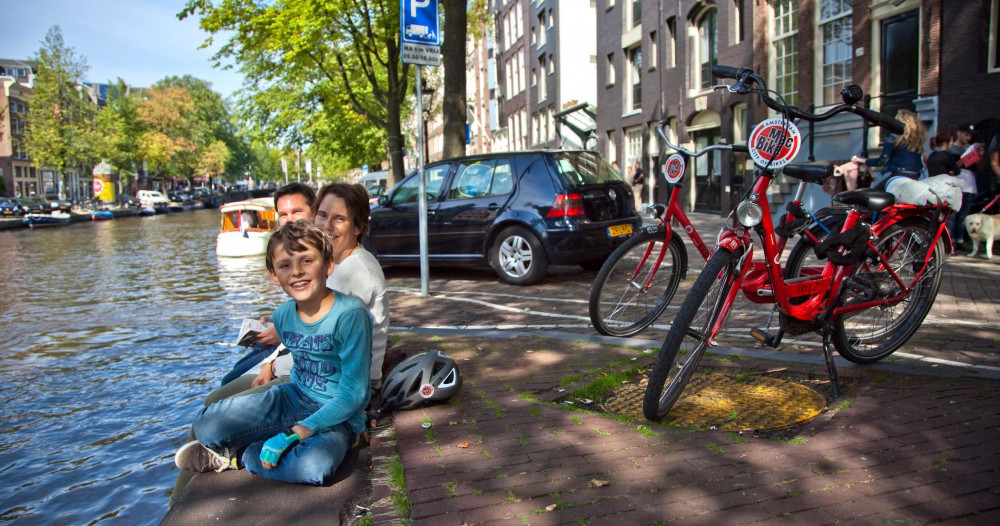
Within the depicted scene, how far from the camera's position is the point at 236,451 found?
Answer: 3453mm

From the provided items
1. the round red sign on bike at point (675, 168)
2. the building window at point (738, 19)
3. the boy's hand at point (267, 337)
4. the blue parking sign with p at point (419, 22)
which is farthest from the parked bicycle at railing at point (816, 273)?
the building window at point (738, 19)

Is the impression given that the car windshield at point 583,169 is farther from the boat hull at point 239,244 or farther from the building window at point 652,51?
the building window at point 652,51

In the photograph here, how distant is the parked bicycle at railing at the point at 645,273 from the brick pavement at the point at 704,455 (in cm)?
54

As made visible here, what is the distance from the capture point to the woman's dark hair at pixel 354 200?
170 inches

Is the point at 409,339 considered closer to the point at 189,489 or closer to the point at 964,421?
the point at 189,489

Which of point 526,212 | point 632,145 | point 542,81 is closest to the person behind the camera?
point 526,212

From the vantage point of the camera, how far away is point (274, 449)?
10.4 feet

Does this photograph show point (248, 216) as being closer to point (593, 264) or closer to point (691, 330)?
point (593, 264)

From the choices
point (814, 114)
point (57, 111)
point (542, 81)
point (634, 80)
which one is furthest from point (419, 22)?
point (57, 111)

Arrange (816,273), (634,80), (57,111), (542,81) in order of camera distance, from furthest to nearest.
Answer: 1. (57,111)
2. (542,81)
3. (634,80)
4. (816,273)

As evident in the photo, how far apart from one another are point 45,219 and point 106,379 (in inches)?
1470

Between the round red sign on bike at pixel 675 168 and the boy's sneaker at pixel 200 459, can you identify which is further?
the round red sign on bike at pixel 675 168

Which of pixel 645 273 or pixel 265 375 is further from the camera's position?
pixel 645 273

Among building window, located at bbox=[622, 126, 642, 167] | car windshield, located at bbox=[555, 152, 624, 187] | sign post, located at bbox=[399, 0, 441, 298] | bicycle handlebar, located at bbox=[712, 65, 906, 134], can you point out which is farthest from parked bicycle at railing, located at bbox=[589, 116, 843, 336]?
building window, located at bbox=[622, 126, 642, 167]
